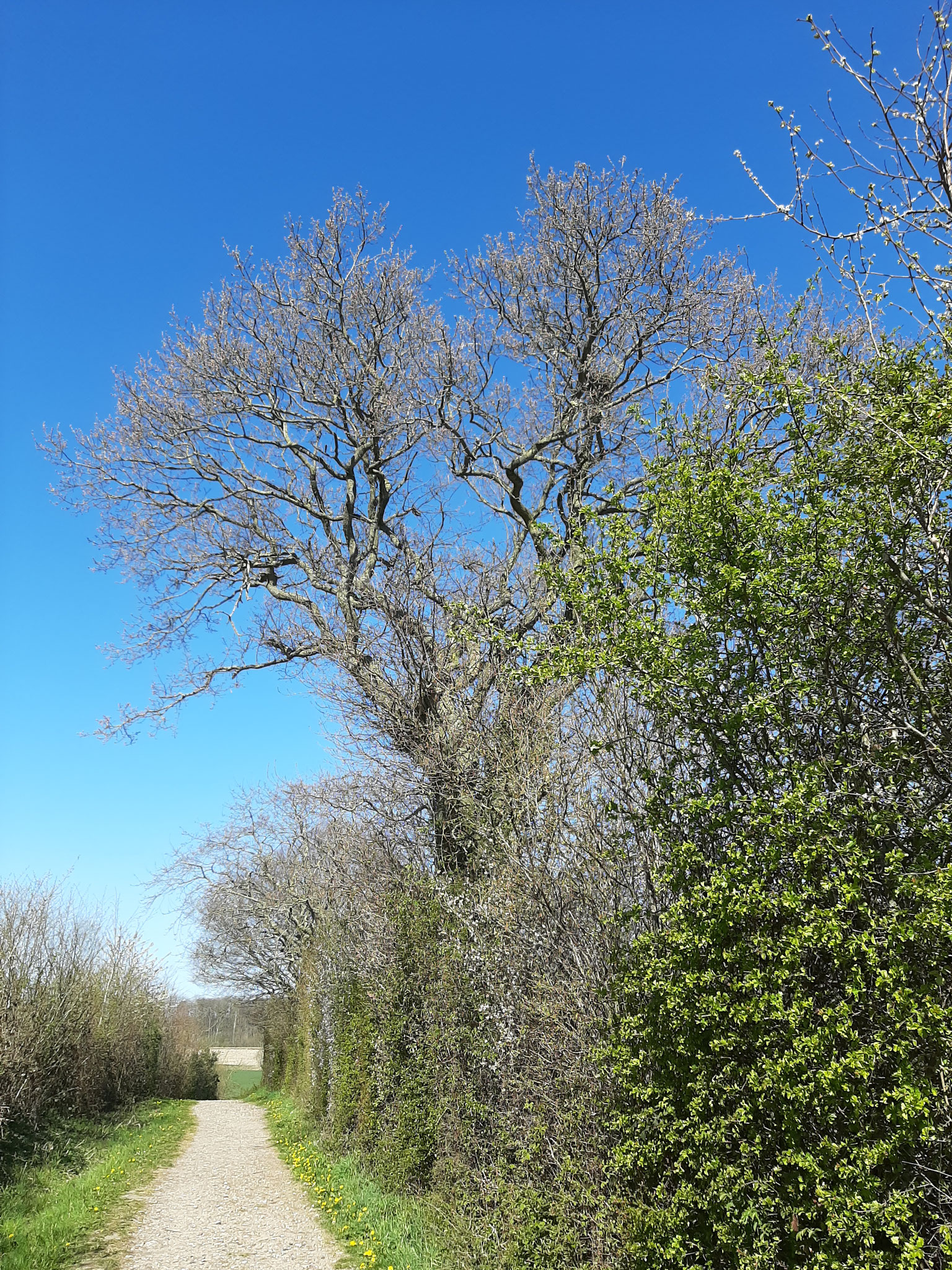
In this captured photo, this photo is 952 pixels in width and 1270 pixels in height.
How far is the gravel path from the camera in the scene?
7219mm

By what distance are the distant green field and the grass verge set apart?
2552 cm

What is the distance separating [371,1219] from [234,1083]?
3695cm

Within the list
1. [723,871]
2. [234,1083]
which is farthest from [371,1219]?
[234,1083]

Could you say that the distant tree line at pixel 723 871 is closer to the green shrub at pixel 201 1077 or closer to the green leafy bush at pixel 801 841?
the green leafy bush at pixel 801 841

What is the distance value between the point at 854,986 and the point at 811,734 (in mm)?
1015

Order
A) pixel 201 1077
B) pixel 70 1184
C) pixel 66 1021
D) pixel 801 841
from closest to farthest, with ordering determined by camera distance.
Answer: pixel 801 841 < pixel 70 1184 < pixel 66 1021 < pixel 201 1077

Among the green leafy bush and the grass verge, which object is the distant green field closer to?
the grass verge

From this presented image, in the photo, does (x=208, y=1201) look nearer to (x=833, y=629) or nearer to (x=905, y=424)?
(x=833, y=629)

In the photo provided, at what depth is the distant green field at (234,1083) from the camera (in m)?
34.3

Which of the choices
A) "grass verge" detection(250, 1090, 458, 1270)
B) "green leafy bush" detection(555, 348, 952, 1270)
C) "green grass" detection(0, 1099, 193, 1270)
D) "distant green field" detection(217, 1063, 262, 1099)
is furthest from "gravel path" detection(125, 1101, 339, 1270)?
"distant green field" detection(217, 1063, 262, 1099)

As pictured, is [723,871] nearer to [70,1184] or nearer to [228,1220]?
[228,1220]

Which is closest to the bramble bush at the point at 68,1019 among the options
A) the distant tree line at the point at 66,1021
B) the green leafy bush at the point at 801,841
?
the distant tree line at the point at 66,1021

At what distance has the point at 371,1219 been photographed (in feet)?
25.8

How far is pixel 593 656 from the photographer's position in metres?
4.27
